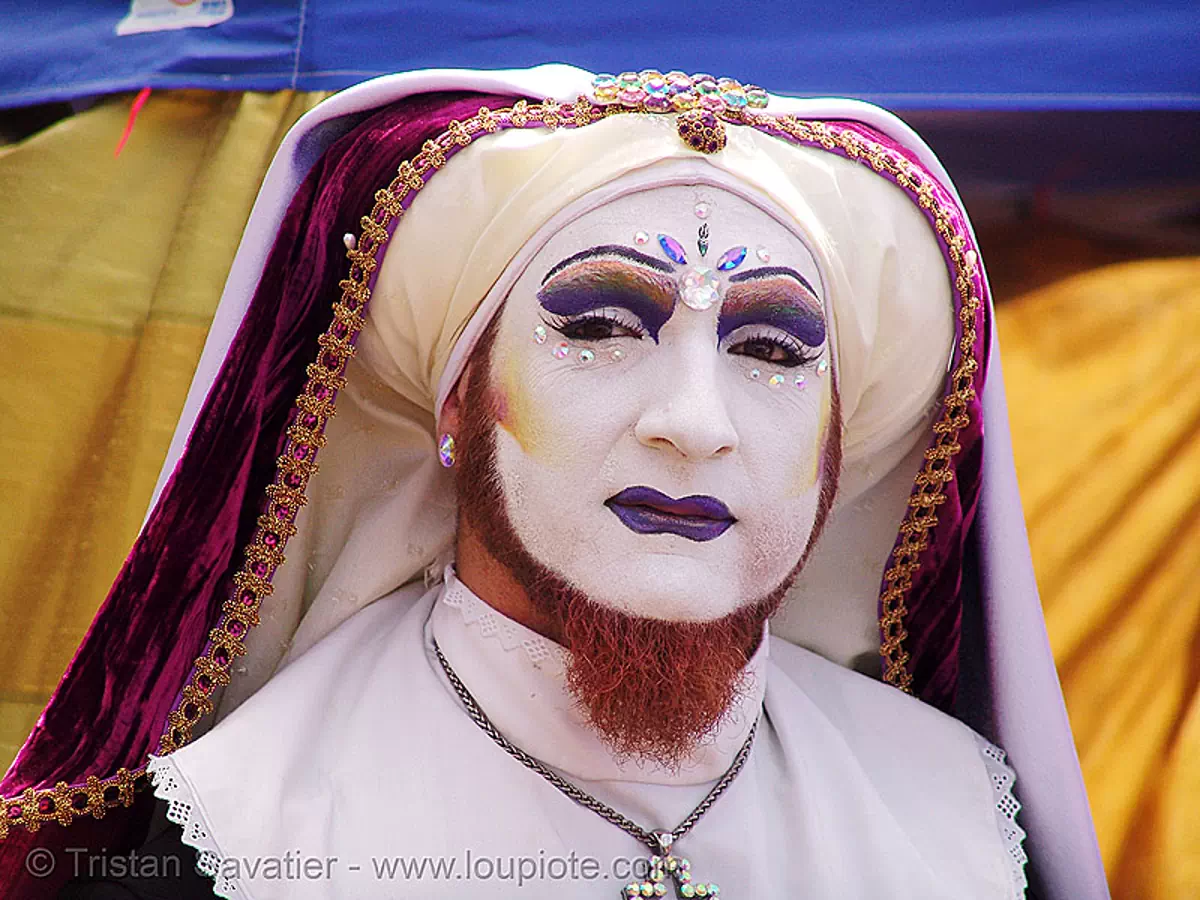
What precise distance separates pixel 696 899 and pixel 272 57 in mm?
1976

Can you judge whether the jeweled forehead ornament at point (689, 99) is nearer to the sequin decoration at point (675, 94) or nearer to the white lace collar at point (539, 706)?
the sequin decoration at point (675, 94)

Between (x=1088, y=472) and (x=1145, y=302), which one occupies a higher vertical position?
(x=1145, y=302)

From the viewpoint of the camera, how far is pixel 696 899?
1.83 meters

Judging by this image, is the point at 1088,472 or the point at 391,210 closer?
the point at 391,210

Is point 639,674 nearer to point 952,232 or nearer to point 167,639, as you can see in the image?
point 167,639

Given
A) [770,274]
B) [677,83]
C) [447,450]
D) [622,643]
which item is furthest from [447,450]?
[677,83]

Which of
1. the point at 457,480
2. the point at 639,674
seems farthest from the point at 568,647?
the point at 457,480

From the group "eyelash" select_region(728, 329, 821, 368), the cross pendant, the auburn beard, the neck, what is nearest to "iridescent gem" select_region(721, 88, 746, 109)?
"eyelash" select_region(728, 329, 821, 368)

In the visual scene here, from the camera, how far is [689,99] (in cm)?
200

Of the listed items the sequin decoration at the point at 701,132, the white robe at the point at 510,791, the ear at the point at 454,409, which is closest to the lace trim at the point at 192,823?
the white robe at the point at 510,791

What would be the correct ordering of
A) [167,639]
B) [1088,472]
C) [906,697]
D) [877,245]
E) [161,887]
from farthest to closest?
[1088,472], [906,697], [877,245], [167,639], [161,887]

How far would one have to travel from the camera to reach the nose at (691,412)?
5.72 ft

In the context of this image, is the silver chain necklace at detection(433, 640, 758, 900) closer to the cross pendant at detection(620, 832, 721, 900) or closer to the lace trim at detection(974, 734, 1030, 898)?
the cross pendant at detection(620, 832, 721, 900)

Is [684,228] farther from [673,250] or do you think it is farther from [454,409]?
[454,409]
